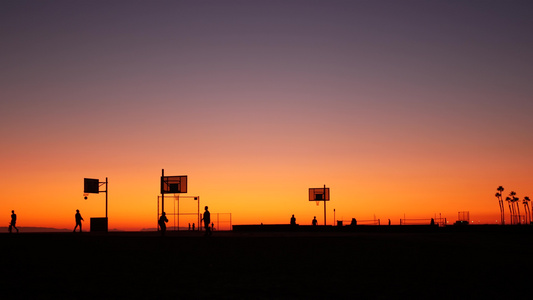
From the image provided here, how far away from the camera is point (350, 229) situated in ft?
185

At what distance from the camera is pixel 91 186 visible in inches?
2247

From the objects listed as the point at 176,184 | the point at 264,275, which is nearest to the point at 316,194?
the point at 176,184

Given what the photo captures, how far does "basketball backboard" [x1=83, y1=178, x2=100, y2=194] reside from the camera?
56.6m

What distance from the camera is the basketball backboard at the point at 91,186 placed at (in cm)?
5664

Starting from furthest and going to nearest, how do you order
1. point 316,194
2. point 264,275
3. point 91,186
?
point 316,194 → point 91,186 → point 264,275

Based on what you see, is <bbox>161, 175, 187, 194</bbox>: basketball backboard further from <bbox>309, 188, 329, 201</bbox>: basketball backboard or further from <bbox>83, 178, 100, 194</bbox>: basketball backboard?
<bbox>309, 188, 329, 201</bbox>: basketball backboard

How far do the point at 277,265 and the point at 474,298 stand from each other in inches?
282

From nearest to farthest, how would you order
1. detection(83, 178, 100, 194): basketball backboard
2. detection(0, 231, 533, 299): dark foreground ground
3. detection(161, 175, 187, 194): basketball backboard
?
detection(0, 231, 533, 299): dark foreground ground → detection(83, 178, 100, 194): basketball backboard → detection(161, 175, 187, 194): basketball backboard

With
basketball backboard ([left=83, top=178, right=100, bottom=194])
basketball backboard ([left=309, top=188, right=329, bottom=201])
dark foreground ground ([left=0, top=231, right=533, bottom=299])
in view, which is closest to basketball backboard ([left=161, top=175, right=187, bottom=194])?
basketball backboard ([left=83, top=178, right=100, bottom=194])

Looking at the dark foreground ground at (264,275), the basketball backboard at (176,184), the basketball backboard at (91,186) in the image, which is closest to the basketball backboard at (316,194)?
the basketball backboard at (176,184)

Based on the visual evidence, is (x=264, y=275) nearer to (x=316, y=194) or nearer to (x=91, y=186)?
(x=91, y=186)

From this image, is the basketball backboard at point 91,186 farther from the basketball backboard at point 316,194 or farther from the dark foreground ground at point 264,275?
the dark foreground ground at point 264,275

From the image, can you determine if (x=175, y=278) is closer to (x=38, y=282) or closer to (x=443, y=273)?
(x=38, y=282)

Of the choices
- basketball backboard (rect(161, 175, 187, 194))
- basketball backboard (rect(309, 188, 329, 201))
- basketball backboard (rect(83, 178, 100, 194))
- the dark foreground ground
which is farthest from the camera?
basketball backboard (rect(309, 188, 329, 201))
